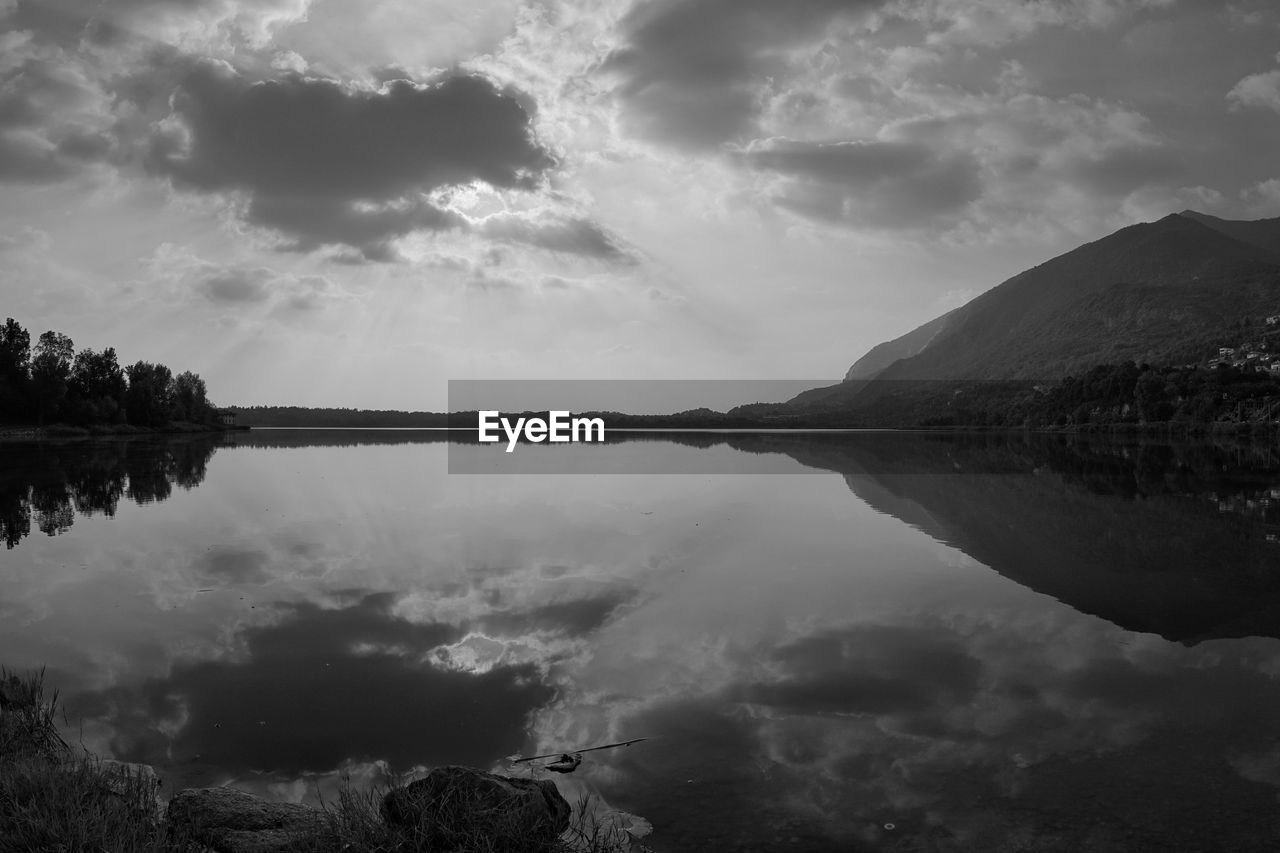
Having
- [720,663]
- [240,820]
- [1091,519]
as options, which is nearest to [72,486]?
[720,663]

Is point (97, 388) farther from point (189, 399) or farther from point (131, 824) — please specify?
point (131, 824)

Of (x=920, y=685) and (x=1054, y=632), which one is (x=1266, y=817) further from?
(x=1054, y=632)

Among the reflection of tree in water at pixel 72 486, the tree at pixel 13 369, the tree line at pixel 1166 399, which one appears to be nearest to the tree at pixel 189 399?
the tree at pixel 13 369

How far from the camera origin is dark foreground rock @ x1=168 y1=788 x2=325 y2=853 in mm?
5934

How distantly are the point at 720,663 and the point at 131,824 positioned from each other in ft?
24.7

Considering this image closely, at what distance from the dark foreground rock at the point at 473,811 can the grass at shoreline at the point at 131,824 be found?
0.11 feet

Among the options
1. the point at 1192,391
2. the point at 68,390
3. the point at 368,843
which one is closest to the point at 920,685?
the point at 368,843

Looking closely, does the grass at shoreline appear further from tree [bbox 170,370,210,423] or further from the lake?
tree [bbox 170,370,210,423]

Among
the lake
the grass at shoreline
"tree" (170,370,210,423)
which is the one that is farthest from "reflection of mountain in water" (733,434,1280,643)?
"tree" (170,370,210,423)

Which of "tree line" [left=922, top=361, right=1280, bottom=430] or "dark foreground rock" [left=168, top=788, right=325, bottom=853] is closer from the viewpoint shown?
"dark foreground rock" [left=168, top=788, right=325, bottom=853]

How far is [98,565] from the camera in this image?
18.4 meters

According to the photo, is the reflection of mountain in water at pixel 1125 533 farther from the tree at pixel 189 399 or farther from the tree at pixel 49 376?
the tree at pixel 189 399

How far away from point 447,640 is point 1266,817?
10193 mm

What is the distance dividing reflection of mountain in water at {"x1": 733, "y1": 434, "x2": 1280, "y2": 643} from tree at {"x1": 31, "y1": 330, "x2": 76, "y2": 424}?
4879 inches
